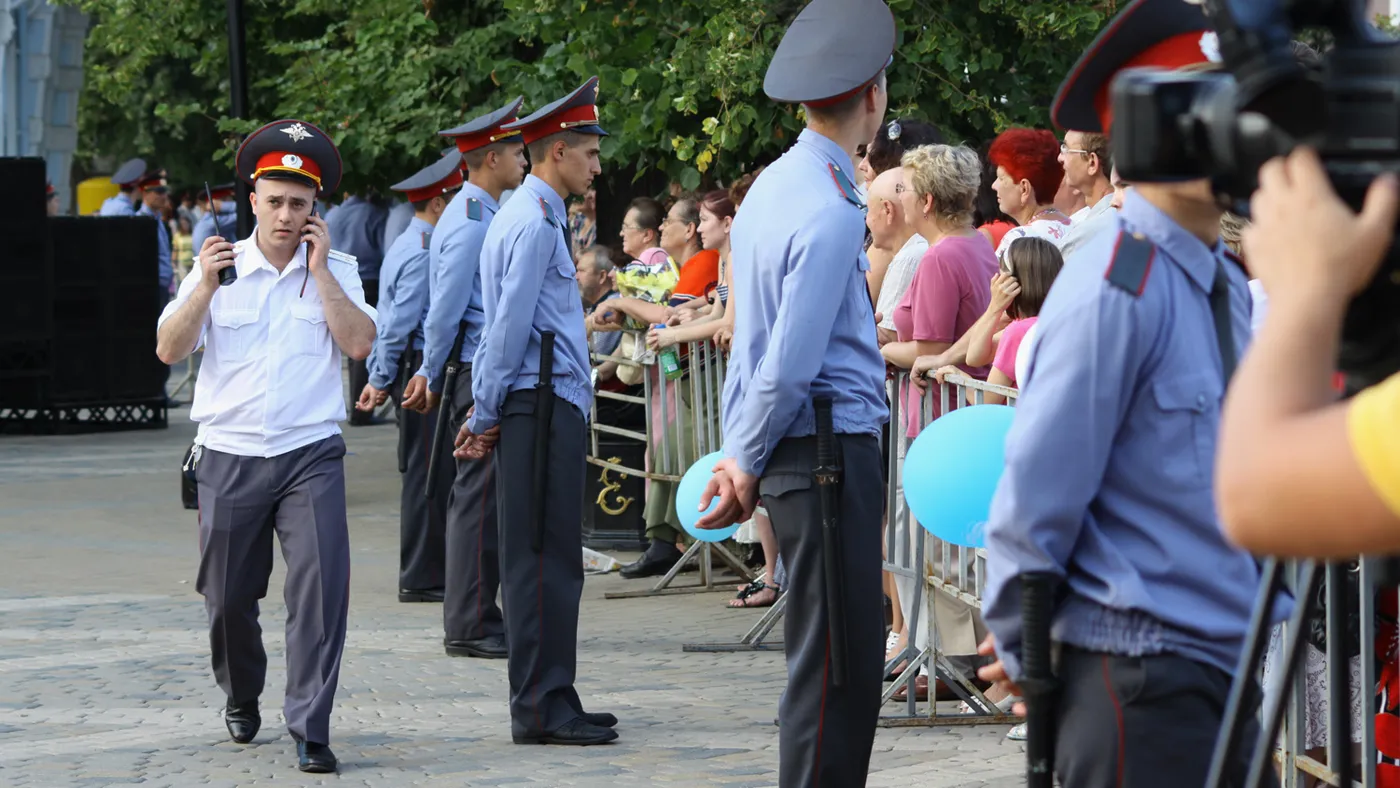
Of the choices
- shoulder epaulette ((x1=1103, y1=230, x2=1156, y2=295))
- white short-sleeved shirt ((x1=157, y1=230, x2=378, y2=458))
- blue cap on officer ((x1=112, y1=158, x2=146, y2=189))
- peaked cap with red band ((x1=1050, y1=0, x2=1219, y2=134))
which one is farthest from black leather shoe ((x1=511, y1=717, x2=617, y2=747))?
blue cap on officer ((x1=112, y1=158, x2=146, y2=189))

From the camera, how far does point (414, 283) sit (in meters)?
10.8

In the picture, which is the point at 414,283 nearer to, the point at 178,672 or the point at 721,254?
the point at 721,254

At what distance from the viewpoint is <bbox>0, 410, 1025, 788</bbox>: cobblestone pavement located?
6.67 meters

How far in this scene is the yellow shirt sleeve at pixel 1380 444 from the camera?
69.2 inches

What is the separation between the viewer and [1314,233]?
1.89 meters

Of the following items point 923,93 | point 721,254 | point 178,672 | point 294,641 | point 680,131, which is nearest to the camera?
point 294,641

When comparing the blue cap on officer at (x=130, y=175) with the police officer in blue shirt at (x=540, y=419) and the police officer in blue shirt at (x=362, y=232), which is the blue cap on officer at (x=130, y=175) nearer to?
the police officer in blue shirt at (x=362, y=232)

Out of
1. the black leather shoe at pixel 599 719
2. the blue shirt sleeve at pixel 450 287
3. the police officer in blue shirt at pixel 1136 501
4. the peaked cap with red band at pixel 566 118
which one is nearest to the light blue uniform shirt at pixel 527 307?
the peaked cap with red band at pixel 566 118

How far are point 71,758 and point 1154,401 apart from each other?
16.2 ft

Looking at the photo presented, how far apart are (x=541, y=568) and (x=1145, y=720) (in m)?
4.25

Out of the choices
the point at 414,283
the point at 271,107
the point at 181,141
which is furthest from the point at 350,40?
the point at 181,141

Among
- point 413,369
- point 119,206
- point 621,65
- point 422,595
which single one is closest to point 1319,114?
point 422,595

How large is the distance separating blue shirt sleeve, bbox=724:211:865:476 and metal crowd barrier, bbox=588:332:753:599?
4899 millimetres

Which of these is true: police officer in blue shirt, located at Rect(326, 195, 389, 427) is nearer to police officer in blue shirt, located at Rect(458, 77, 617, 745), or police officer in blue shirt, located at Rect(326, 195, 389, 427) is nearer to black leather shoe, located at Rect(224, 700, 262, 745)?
police officer in blue shirt, located at Rect(458, 77, 617, 745)
